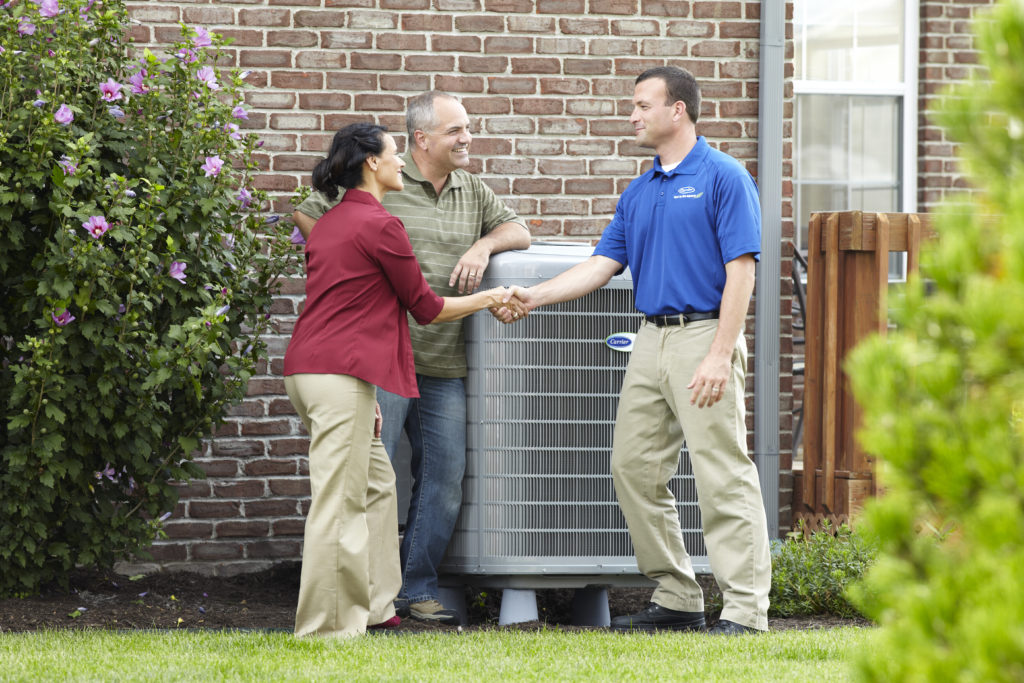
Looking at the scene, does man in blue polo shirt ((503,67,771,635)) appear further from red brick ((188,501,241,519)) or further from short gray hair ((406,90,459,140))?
red brick ((188,501,241,519))

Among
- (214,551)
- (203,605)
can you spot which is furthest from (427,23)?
(203,605)

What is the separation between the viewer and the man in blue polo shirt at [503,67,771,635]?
399 cm

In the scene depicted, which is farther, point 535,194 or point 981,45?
point 535,194

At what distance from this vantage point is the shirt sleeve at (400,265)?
3.80 metres

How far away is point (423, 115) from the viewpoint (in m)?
4.44

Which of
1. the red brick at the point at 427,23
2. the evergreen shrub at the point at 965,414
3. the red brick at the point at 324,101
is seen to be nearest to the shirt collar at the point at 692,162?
the red brick at the point at 427,23

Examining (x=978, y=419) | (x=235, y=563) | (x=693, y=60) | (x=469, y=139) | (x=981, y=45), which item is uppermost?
(x=693, y=60)

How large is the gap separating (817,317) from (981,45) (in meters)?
4.05

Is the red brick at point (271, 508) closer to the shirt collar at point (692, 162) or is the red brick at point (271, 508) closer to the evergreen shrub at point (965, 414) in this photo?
the shirt collar at point (692, 162)

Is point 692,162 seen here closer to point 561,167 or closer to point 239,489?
point 561,167

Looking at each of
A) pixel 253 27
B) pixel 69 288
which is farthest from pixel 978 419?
pixel 253 27

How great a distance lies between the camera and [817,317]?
5.30 m

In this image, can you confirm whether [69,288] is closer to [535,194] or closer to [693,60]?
[535,194]

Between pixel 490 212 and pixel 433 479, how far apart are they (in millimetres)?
1088
